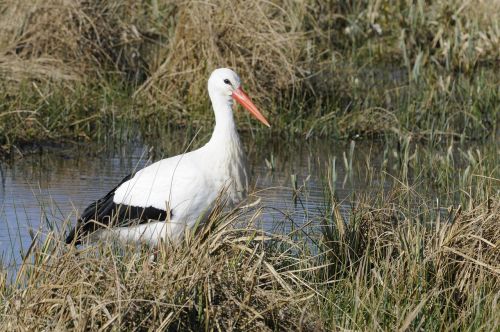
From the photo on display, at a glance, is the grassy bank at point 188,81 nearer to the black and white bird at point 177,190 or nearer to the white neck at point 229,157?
the black and white bird at point 177,190

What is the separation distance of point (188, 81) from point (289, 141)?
106 cm

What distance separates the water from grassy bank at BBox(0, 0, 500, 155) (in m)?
0.28

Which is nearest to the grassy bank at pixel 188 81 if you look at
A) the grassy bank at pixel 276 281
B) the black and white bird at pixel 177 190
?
the black and white bird at pixel 177 190

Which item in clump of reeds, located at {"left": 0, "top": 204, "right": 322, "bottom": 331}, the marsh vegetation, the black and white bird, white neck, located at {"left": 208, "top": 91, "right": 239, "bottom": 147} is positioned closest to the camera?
clump of reeds, located at {"left": 0, "top": 204, "right": 322, "bottom": 331}

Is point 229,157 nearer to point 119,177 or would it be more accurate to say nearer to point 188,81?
point 119,177

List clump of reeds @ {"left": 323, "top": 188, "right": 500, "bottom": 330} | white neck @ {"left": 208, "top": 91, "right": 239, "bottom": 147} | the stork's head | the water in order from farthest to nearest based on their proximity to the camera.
Result: the water < the stork's head < white neck @ {"left": 208, "top": 91, "right": 239, "bottom": 147} < clump of reeds @ {"left": 323, "top": 188, "right": 500, "bottom": 330}

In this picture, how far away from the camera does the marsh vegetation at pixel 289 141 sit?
4.25 m

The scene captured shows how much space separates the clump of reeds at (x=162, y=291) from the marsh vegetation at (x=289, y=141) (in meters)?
0.01

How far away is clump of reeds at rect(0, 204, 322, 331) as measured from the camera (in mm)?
3961

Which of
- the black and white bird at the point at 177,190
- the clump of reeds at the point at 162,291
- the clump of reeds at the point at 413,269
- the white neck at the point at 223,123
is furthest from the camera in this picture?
the white neck at the point at 223,123

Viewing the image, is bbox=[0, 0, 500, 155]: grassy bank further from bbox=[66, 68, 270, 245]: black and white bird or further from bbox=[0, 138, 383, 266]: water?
bbox=[66, 68, 270, 245]: black and white bird

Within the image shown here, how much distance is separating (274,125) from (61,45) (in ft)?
6.45

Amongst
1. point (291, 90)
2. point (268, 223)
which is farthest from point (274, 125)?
point (268, 223)

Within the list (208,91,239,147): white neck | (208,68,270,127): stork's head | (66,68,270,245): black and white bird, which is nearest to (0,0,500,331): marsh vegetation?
(66,68,270,245): black and white bird
